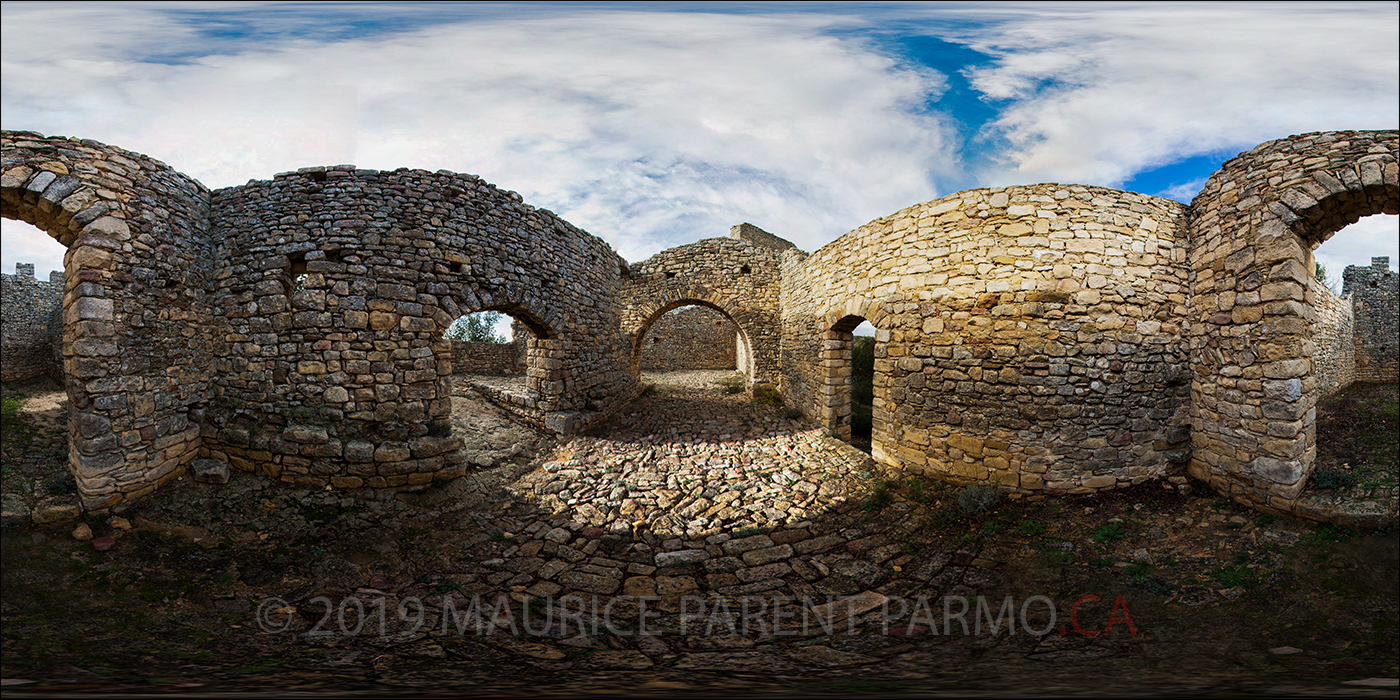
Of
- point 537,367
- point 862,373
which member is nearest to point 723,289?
point 862,373

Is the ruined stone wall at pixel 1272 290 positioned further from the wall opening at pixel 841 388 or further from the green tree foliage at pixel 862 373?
the green tree foliage at pixel 862 373

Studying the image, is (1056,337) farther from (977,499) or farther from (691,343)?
(691,343)

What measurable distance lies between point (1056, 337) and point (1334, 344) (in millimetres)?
12638

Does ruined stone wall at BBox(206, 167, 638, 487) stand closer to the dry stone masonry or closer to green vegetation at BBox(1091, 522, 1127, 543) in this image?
the dry stone masonry

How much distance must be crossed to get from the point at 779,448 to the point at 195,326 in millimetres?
7621

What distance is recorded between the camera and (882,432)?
5.78m

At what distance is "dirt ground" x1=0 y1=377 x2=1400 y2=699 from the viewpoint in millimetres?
2236

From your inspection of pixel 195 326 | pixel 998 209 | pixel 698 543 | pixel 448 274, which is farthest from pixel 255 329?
pixel 998 209

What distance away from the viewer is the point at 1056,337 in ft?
14.8

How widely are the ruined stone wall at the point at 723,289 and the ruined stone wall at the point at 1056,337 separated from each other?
6.24m

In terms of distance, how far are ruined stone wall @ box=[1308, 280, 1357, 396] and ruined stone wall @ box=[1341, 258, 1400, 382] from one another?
173mm

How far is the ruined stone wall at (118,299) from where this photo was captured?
150 inches

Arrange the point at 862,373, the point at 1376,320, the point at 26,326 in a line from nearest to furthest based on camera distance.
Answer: the point at 862,373 → the point at 26,326 → the point at 1376,320

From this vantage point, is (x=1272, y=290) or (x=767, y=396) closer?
(x=1272, y=290)
